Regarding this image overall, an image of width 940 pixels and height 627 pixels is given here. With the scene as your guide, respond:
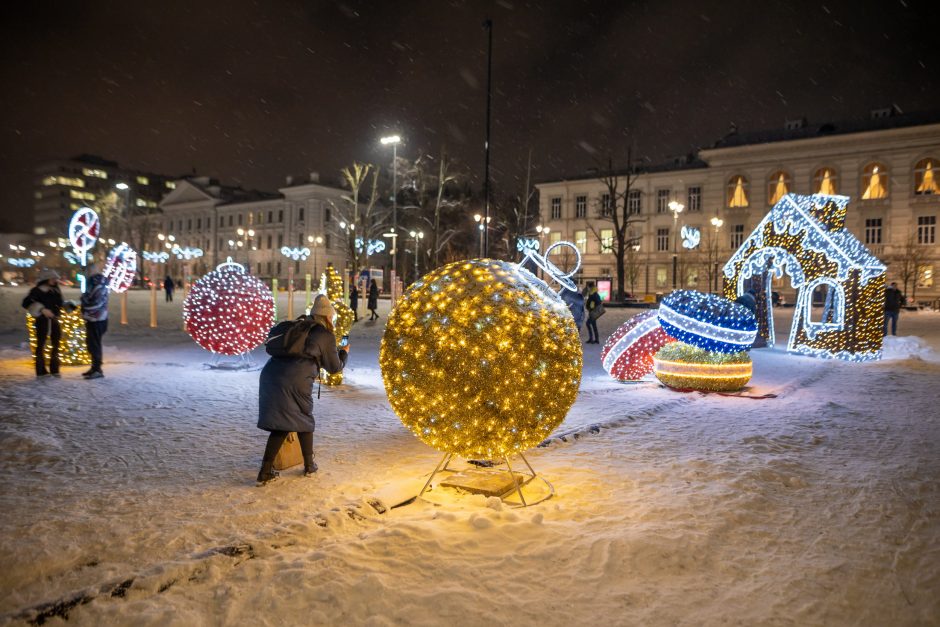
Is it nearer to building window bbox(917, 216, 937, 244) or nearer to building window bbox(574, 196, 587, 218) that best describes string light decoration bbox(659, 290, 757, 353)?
building window bbox(917, 216, 937, 244)

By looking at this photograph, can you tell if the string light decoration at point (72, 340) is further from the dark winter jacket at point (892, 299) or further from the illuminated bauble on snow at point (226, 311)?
the dark winter jacket at point (892, 299)

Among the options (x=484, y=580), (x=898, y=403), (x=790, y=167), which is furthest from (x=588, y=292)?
(x=790, y=167)

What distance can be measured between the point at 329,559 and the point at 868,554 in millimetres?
3808

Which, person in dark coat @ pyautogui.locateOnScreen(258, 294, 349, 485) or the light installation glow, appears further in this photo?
the light installation glow

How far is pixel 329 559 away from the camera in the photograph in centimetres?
432

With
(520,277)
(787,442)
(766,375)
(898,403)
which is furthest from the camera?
(766,375)

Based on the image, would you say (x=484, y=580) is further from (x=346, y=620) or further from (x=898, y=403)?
(x=898, y=403)

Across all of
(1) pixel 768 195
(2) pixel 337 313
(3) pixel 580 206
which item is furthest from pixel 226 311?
(3) pixel 580 206

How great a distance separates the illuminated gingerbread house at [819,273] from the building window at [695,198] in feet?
127

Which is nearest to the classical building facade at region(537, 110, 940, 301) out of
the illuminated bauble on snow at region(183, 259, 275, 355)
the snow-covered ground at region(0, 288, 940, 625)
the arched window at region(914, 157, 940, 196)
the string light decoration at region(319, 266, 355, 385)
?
the arched window at region(914, 157, 940, 196)

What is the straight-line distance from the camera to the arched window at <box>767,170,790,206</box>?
50906 millimetres

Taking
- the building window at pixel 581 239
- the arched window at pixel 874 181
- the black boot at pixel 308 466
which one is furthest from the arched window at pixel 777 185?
the black boot at pixel 308 466

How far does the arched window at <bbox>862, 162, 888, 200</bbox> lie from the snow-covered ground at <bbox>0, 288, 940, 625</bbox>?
47405 millimetres

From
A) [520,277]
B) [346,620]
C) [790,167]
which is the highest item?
[790,167]
